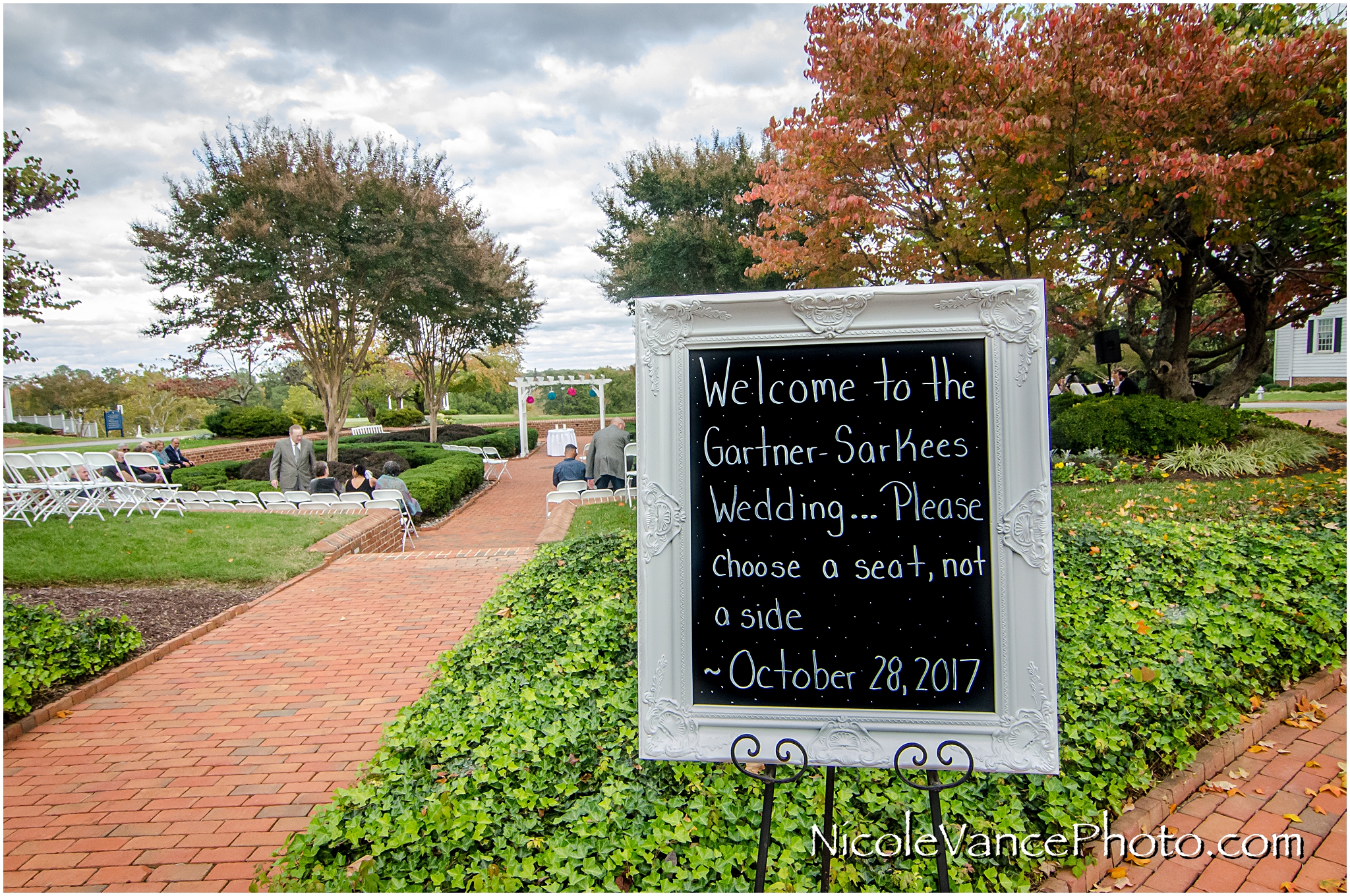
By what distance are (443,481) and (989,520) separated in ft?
38.4

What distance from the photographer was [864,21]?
8.52 metres

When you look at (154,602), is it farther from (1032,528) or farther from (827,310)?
(1032,528)

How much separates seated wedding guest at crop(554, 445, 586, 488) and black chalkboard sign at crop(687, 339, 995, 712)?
30.9ft

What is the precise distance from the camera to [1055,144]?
26.2ft

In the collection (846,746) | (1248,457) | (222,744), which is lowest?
(222,744)

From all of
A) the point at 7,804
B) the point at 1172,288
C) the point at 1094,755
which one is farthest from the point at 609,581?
the point at 1172,288

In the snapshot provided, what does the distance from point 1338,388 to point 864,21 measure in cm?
3094

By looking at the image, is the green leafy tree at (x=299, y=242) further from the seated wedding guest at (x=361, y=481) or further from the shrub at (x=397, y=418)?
the shrub at (x=397, y=418)

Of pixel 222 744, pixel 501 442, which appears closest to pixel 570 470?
pixel 222 744

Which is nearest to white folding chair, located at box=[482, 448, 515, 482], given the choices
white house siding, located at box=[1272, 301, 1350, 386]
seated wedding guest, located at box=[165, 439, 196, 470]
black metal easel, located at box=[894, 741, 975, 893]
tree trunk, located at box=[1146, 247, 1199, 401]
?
seated wedding guest, located at box=[165, 439, 196, 470]

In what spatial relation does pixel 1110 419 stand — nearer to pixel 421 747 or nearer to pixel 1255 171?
pixel 1255 171

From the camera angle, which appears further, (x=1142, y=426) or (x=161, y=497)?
(x=161, y=497)

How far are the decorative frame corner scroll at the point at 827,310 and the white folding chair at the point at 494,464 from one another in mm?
16427

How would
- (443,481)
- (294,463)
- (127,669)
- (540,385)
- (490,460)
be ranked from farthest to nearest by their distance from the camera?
1. (540,385)
2. (490,460)
3. (443,481)
4. (294,463)
5. (127,669)
